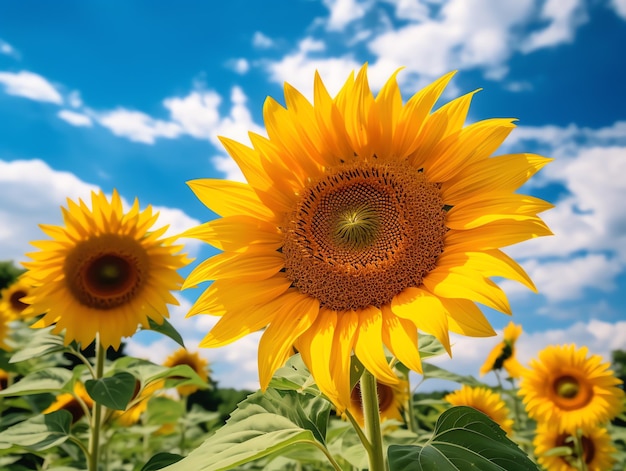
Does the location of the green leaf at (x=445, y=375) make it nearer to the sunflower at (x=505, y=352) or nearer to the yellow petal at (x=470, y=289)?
the yellow petal at (x=470, y=289)

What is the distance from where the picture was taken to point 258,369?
209 centimetres

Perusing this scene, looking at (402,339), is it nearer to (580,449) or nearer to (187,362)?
(580,449)

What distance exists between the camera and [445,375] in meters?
3.98

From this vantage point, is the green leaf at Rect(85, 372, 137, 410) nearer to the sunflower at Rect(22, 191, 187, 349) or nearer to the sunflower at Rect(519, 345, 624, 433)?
the sunflower at Rect(22, 191, 187, 349)

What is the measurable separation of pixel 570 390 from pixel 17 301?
770cm

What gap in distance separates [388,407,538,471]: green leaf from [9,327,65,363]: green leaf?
286 centimetres

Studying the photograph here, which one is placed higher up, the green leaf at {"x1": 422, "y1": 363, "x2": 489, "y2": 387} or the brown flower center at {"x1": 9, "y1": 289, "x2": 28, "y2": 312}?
the brown flower center at {"x1": 9, "y1": 289, "x2": 28, "y2": 312}

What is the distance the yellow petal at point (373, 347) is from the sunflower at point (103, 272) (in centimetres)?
269

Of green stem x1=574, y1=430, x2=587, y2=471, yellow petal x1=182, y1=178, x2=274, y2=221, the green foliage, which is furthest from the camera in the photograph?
the green foliage

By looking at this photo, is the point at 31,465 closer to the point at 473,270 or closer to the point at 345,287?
the point at 345,287

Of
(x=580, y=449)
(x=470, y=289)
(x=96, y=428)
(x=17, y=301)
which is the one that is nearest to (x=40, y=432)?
(x=96, y=428)

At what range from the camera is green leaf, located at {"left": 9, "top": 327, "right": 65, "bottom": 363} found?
391cm

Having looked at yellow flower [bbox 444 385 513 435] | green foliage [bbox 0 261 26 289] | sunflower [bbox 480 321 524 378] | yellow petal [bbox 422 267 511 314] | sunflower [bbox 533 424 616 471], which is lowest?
sunflower [bbox 533 424 616 471]

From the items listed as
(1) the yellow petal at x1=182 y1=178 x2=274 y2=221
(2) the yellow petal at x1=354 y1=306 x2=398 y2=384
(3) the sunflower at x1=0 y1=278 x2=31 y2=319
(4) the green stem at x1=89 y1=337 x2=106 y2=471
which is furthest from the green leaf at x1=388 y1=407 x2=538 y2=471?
(3) the sunflower at x1=0 y1=278 x2=31 y2=319
